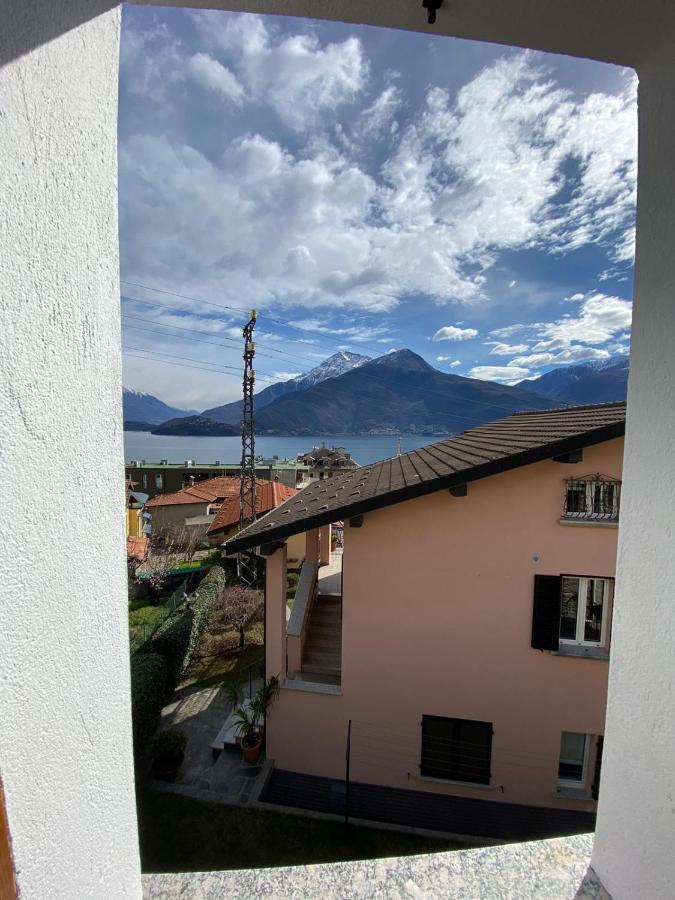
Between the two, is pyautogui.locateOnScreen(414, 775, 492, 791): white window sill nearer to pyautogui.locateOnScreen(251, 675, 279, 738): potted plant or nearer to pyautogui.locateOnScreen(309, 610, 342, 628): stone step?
pyautogui.locateOnScreen(251, 675, 279, 738): potted plant

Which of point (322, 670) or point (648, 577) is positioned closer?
point (648, 577)

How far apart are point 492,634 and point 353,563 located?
1.99m

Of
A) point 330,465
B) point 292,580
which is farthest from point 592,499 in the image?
point 330,465

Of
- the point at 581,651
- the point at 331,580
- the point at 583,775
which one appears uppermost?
the point at 581,651

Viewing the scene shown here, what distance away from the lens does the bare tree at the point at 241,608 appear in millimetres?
10734

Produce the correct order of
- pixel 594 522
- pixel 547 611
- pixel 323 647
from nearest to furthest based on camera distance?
1. pixel 594 522
2. pixel 547 611
3. pixel 323 647

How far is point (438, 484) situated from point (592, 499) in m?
1.95

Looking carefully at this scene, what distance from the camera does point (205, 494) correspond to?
26562 millimetres

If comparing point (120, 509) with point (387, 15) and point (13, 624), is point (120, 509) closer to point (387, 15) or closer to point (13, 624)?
point (13, 624)

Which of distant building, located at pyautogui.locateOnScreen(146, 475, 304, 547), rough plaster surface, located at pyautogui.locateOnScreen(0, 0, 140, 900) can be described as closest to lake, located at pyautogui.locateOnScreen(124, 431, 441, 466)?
distant building, located at pyautogui.locateOnScreen(146, 475, 304, 547)

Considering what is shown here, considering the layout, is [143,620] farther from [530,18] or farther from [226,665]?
[530,18]

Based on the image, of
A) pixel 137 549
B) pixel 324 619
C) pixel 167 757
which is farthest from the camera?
pixel 137 549

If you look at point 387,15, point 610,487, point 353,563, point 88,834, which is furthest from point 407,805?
point 387,15

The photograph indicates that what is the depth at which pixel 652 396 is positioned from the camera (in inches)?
41.3
